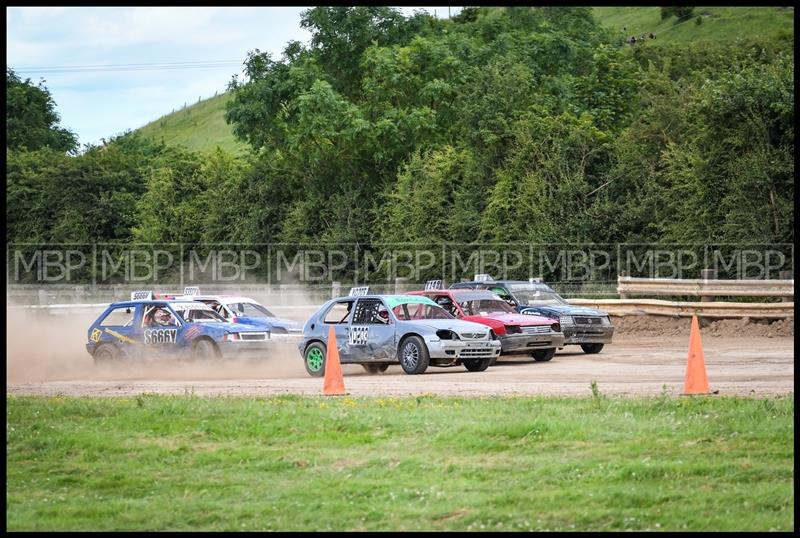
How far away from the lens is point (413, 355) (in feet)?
70.2

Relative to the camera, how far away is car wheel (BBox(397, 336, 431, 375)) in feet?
69.6

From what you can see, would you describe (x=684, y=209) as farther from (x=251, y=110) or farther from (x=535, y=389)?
(x=251, y=110)

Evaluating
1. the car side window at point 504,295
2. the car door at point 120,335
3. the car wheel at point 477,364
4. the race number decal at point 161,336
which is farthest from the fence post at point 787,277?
the car door at point 120,335

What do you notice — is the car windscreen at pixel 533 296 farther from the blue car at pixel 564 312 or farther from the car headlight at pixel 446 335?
the car headlight at pixel 446 335

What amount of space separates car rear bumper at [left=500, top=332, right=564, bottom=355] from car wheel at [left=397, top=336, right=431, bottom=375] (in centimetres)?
266

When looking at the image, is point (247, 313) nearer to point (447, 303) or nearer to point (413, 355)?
point (447, 303)

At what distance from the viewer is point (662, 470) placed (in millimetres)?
10773

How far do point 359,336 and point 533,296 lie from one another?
681 centimetres

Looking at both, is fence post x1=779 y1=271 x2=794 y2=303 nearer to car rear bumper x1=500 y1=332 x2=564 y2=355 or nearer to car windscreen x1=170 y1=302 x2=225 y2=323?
car rear bumper x1=500 y1=332 x2=564 y2=355

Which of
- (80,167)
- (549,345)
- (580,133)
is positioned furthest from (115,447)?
(80,167)

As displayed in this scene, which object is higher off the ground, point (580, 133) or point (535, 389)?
point (580, 133)

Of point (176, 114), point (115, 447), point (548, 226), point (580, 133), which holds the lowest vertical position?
point (115, 447)

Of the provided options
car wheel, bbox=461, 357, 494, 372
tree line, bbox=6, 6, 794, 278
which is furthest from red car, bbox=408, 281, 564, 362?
tree line, bbox=6, 6, 794, 278

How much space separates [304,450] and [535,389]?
6383 millimetres
